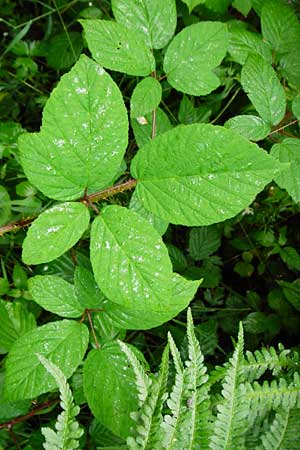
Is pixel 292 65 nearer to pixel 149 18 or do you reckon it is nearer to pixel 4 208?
pixel 149 18

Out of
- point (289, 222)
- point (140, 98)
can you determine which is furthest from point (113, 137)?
point (289, 222)

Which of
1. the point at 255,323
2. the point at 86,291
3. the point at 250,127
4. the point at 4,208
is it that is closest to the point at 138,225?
the point at 86,291

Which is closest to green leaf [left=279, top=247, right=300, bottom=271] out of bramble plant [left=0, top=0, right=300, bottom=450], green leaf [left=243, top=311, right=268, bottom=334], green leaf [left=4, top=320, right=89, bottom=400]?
green leaf [left=243, top=311, right=268, bottom=334]

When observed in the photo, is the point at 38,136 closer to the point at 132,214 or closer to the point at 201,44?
the point at 132,214

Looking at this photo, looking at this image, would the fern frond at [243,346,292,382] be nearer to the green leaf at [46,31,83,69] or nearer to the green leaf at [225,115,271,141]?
the green leaf at [225,115,271,141]

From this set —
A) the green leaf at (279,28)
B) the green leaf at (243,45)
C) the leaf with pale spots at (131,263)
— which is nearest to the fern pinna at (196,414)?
the leaf with pale spots at (131,263)

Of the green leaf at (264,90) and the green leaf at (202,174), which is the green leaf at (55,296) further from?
the green leaf at (264,90)
